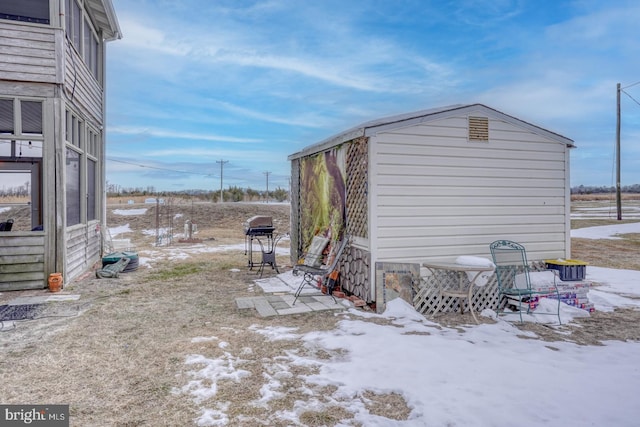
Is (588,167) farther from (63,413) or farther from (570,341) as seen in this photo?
(63,413)

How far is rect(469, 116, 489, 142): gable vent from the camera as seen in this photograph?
17.1 ft

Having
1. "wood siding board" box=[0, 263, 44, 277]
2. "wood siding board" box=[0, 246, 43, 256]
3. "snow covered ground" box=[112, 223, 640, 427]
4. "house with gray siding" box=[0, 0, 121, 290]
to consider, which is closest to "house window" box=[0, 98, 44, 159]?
"house with gray siding" box=[0, 0, 121, 290]

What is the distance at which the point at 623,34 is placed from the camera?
32.9 ft

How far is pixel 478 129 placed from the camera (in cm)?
523

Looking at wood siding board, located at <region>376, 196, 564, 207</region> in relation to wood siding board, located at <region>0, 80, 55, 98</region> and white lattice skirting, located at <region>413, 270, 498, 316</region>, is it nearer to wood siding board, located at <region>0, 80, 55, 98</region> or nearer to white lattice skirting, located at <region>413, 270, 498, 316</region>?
white lattice skirting, located at <region>413, 270, 498, 316</region>

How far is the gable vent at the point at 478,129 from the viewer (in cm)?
521

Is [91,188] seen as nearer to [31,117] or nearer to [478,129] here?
[31,117]

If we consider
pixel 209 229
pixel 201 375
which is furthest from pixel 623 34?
pixel 209 229

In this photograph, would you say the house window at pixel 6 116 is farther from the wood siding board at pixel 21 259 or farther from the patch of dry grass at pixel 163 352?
the patch of dry grass at pixel 163 352

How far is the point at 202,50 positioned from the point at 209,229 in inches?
317

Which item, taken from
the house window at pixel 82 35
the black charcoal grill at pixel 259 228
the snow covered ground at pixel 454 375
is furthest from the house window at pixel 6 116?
the snow covered ground at pixel 454 375
